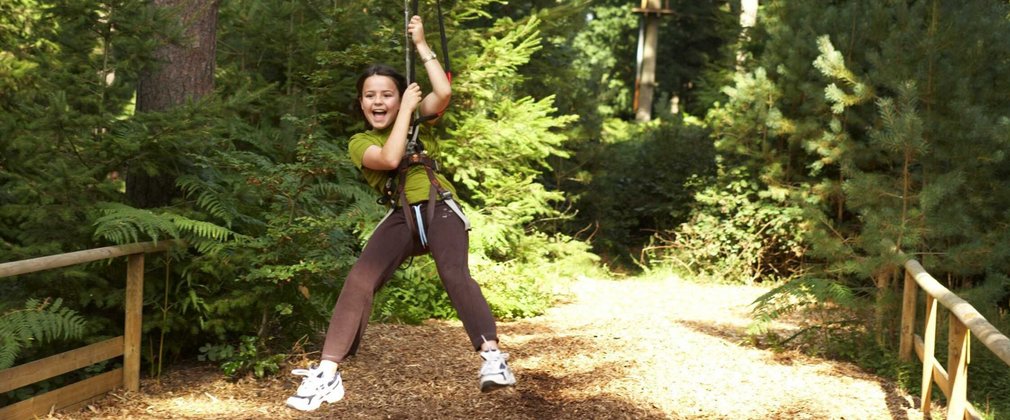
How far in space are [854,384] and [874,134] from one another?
Answer: 1.84m

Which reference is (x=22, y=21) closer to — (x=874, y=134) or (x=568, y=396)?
(x=568, y=396)

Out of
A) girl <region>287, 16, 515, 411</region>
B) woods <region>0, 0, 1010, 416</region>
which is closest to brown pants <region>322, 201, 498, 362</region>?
girl <region>287, 16, 515, 411</region>

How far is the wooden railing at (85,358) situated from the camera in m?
4.93

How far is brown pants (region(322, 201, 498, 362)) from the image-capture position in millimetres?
4848

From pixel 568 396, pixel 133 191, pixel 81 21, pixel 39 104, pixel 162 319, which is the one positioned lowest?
pixel 568 396

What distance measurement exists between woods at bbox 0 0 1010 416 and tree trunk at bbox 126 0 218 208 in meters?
0.02

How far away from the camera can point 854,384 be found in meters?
7.09

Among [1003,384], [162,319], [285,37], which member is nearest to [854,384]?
[1003,384]

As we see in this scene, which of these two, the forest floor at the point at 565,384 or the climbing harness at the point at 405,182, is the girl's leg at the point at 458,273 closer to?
the climbing harness at the point at 405,182

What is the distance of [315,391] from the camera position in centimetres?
477

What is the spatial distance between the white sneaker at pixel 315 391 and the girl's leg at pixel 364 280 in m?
0.10

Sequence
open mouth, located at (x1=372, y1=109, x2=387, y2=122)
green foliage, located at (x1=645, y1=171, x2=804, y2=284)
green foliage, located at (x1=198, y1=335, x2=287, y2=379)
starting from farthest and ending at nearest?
green foliage, located at (x1=645, y1=171, x2=804, y2=284) → green foliage, located at (x1=198, y1=335, x2=287, y2=379) → open mouth, located at (x1=372, y1=109, x2=387, y2=122)

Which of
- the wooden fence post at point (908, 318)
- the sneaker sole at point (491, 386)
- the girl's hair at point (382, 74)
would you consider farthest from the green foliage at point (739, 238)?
the sneaker sole at point (491, 386)

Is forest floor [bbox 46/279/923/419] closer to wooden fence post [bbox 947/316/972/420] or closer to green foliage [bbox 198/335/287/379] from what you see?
green foliage [bbox 198/335/287/379]
